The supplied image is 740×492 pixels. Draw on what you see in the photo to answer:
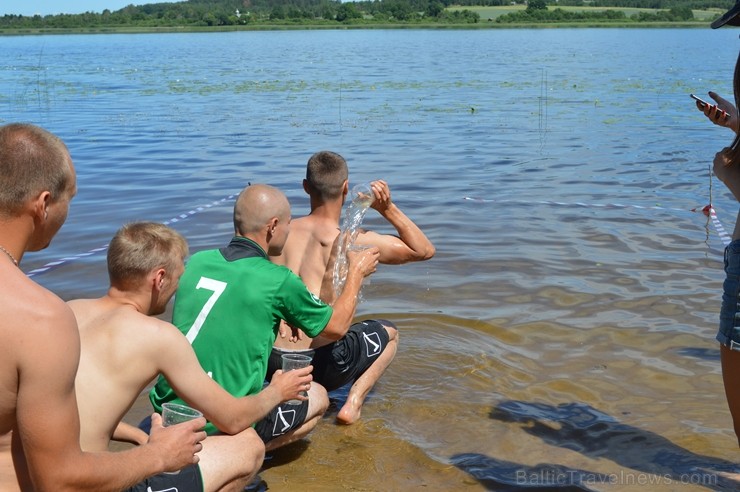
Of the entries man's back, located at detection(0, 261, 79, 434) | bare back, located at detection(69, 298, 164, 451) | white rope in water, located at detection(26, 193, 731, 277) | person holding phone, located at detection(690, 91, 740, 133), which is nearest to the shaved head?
bare back, located at detection(69, 298, 164, 451)

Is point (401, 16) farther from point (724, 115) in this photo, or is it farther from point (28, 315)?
point (28, 315)

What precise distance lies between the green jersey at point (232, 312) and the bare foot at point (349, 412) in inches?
46.0

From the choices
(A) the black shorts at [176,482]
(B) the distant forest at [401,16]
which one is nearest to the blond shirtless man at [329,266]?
(A) the black shorts at [176,482]

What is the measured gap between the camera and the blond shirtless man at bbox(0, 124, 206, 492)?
2.44 meters

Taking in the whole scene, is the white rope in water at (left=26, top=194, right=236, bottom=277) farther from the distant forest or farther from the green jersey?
the distant forest

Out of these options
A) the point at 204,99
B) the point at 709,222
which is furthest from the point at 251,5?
the point at 709,222

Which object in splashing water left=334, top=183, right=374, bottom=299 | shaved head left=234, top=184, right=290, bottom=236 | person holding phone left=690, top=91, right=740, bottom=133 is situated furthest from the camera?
splashing water left=334, top=183, right=374, bottom=299

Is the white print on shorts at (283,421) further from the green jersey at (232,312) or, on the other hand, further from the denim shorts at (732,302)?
the denim shorts at (732,302)

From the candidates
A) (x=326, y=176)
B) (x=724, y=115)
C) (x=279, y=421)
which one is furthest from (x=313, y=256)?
(x=724, y=115)

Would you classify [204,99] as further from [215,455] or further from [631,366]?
[215,455]

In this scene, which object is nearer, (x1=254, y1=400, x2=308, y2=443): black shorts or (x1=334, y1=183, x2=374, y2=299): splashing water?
(x1=254, y1=400, x2=308, y2=443): black shorts

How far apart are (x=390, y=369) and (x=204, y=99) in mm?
20826

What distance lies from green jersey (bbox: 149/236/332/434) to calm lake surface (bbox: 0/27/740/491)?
2.65 feet

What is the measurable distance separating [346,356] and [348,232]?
0.78 meters
